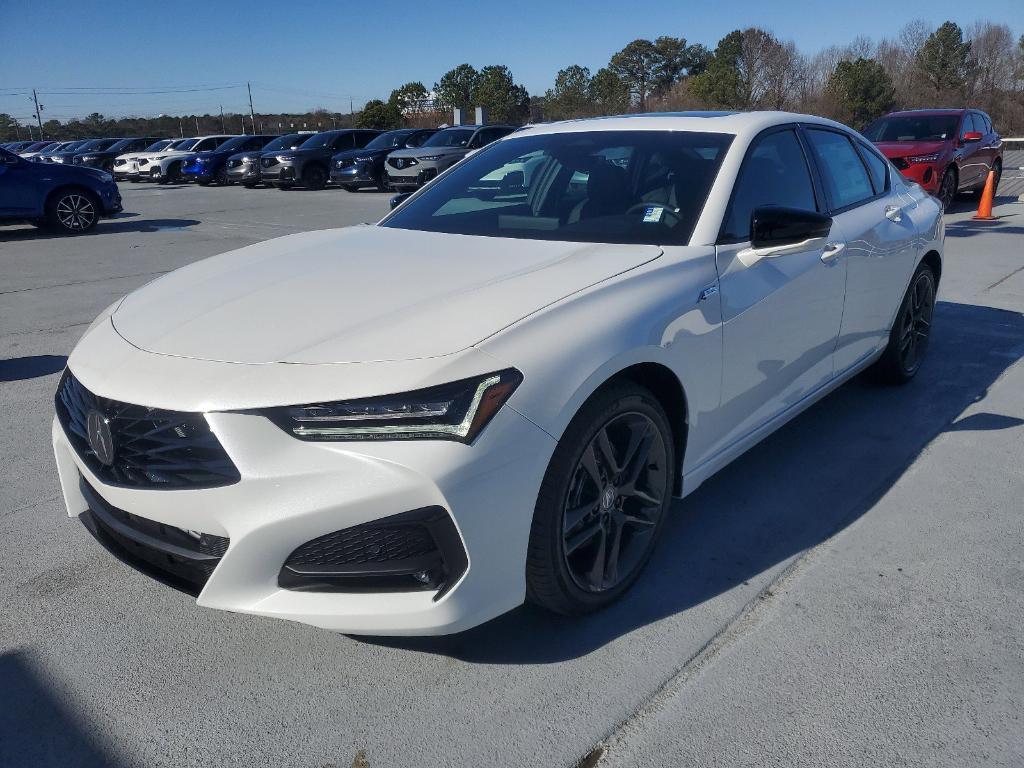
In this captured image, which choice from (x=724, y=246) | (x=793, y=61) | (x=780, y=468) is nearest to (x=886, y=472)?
(x=780, y=468)

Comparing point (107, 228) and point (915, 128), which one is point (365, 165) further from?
point (915, 128)

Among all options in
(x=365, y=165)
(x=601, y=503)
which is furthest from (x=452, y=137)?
(x=601, y=503)

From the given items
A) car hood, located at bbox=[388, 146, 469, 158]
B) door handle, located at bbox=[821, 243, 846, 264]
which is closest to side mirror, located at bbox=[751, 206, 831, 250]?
door handle, located at bbox=[821, 243, 846, 264]

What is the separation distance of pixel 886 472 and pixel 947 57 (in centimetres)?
5526

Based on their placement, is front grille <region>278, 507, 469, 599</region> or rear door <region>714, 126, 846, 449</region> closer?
front grille <region>278, 507, 469, 599</region>

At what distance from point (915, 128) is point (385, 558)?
1416 centimetres

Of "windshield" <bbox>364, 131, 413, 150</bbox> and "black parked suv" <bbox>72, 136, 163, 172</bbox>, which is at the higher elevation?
"windshield" <bbox>364, 131, 413, 150</bbox>

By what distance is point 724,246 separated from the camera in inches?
124

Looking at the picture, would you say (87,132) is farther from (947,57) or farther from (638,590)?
(638,590)

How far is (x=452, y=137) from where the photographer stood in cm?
2023

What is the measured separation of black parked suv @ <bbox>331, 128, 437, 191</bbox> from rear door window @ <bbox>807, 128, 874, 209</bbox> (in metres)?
17.8

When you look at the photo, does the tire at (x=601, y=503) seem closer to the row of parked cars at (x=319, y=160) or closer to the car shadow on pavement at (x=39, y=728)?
the car shadow on pavement at (x=39, y=728)

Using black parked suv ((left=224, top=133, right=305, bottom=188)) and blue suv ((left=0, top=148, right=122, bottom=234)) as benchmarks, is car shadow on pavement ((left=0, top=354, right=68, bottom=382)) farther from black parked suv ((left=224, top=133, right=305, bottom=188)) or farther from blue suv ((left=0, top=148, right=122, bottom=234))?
black parked suv ((left=224, top=133, right=305, bottom=188))

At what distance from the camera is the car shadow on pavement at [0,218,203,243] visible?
13.5 m
